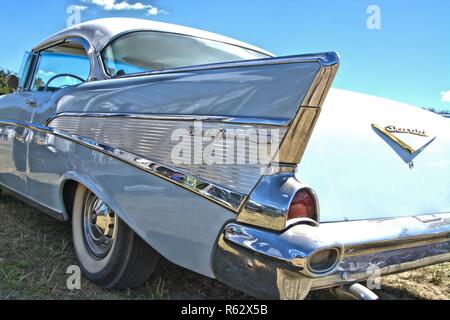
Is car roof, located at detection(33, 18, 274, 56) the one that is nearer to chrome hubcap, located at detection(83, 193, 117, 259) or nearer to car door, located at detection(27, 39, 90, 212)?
car door, located at detection(27, 39, 90, 212)

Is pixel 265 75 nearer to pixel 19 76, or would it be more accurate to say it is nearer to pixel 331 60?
pixel 331 60

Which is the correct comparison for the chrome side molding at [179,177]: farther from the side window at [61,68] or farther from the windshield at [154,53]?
the side window at [61,68]

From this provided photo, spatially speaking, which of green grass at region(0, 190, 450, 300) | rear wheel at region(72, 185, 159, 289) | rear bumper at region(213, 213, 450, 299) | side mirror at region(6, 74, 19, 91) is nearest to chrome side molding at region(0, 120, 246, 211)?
rear bumper at region(213, 213, 450, 299)

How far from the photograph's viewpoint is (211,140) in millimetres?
1958

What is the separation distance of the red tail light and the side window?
2058 mm

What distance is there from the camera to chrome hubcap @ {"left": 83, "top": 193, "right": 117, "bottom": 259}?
259cm

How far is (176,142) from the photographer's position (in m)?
2.10

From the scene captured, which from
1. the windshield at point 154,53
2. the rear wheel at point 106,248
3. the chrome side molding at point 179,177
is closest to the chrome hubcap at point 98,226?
the rear wheel at point 106,248

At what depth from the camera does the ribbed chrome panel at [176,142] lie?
1850mm

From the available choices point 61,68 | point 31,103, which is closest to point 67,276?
point 31,103

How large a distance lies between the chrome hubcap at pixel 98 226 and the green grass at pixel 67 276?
218 millimetres

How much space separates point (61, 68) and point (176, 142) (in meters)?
2.26
